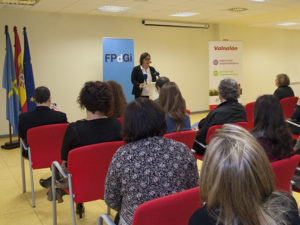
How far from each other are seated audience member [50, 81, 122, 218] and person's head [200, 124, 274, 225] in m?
1.51

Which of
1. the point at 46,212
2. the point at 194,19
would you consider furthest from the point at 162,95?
the point at 194,19

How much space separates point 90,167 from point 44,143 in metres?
1.11

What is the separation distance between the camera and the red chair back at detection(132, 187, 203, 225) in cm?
122

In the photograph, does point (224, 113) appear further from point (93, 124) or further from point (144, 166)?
point (144, 166)

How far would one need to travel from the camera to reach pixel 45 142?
10.2 ft

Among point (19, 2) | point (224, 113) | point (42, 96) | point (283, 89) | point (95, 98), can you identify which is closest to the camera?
point (95, 98)

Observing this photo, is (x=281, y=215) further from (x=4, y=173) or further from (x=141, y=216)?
(x=4, y=173)

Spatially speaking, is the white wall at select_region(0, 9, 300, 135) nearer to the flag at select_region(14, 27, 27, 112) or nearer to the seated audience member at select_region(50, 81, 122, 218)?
the flag at select_region(14, 27, 27, 112)

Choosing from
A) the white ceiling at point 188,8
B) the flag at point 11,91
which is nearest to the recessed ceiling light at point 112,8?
the white ceiling at point 188,8

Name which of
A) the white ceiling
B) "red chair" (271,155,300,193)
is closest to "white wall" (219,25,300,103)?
the white ceiling

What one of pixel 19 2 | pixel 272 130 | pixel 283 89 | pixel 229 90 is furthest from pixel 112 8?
pixel 272 130

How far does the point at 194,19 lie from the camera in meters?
9.02

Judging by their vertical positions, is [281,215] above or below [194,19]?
below

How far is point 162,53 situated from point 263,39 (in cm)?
484
